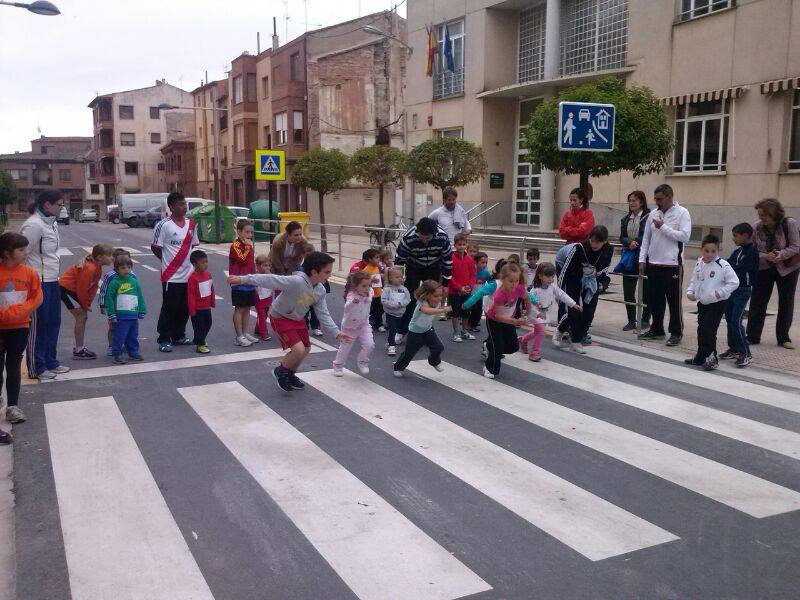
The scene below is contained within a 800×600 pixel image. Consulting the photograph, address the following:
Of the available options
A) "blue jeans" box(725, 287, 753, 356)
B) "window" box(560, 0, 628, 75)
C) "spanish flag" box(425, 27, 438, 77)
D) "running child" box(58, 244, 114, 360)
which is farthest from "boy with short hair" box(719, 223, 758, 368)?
"spanish flag" box(425, 27, 438, 77)

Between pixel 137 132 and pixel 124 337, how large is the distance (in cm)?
7815

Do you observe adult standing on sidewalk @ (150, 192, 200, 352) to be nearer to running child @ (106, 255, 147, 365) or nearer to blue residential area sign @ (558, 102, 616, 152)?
running child @ (106, 255, 147, 365)

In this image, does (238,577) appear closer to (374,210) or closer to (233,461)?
(233,461)

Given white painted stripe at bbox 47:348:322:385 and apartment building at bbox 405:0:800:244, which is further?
apartment building at bbox 405:0:800:244

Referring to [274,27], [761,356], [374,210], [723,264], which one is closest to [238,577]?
[723,264]

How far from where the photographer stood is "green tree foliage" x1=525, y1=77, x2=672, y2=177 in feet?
44.7

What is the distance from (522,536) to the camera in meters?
4.16

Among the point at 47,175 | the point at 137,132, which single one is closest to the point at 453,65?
the point at 137,132

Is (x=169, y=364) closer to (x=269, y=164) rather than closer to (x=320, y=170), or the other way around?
(x=269, y=164)

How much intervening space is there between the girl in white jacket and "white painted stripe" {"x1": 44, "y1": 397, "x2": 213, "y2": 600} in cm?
585

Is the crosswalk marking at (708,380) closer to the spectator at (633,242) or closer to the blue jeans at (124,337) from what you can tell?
the spectator at (633,242)

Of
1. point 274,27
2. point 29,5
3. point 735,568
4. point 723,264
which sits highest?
point 274,27

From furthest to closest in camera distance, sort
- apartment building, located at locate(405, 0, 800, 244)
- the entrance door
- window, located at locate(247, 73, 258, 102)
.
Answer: window, located at locate(247, 73, 258, 102), the entrance door, apartment building, located at locate(405, 0, 800, 244)

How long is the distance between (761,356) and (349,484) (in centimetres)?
590
